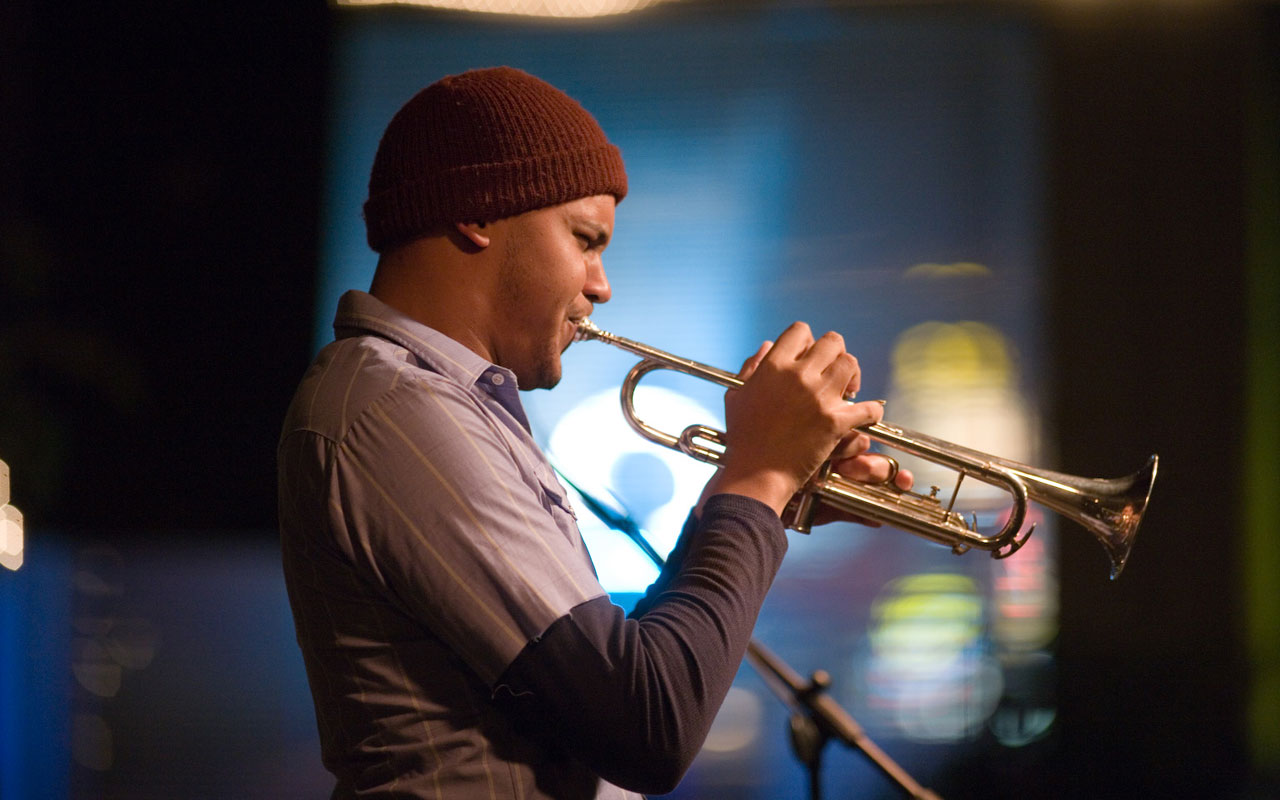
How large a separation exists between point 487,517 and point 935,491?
1.04 meters

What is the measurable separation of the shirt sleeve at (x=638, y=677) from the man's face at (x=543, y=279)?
15.2 inches

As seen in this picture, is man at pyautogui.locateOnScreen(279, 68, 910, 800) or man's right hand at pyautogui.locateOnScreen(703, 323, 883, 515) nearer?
man at pyautogui.locateOnScreen(279, 68, 910, 800)

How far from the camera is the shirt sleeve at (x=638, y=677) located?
935mm

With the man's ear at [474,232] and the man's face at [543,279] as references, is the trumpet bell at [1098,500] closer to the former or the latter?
the man's face at [543,279]

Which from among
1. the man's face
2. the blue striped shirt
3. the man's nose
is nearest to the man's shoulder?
the blue striped shirt

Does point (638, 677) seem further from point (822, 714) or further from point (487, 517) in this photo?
point (822, 714)

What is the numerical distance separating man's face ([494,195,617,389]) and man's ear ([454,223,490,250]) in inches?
1.0

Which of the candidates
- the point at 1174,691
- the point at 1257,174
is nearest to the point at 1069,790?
the point at 1174,691

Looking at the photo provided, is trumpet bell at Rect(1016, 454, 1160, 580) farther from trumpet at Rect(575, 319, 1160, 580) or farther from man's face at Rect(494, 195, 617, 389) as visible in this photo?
man's face at Rect(494, 195, 617, 389)

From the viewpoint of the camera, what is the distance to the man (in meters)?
0.95

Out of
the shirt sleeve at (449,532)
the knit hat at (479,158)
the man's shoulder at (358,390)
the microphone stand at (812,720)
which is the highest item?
the knit hat at (479,158)

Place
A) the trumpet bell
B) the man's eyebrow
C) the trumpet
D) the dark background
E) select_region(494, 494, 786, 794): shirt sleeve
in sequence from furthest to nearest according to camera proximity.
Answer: the dark background, the trumpet bell, the trumpet, the man's eyebrow, select_region(494, 494, 786, 794): shirt sleeve

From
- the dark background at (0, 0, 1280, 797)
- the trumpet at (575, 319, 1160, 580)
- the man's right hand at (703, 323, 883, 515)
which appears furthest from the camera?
the dark background at (0, 0, 1280, 797)

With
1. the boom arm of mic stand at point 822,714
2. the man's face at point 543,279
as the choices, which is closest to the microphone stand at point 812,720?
the boom arm of mic stand at point 822,714
